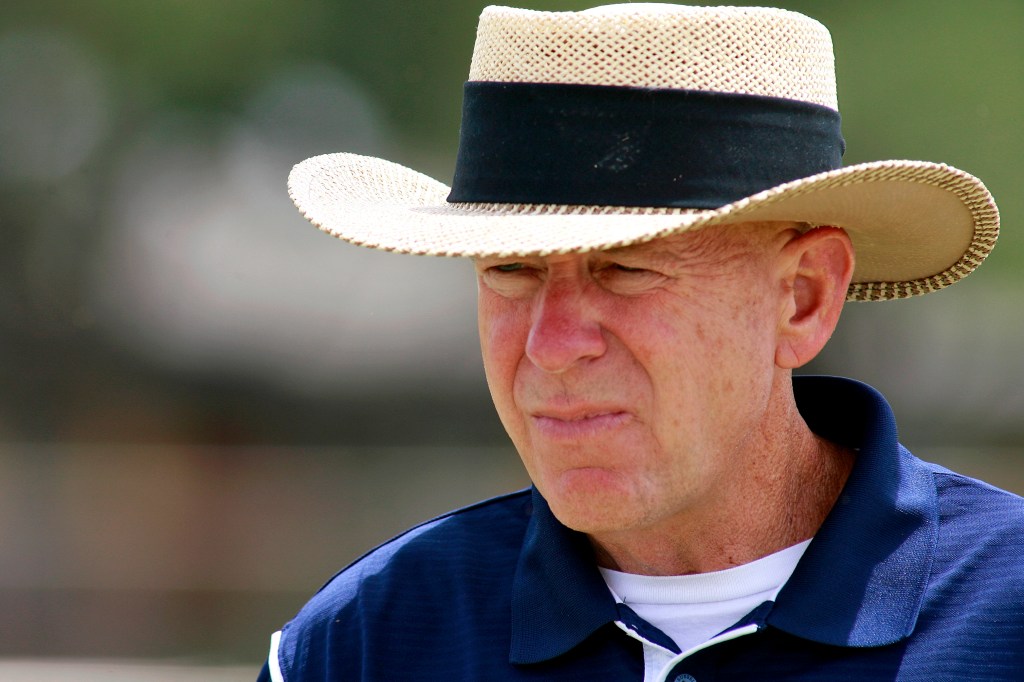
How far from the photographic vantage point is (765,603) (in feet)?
5.57

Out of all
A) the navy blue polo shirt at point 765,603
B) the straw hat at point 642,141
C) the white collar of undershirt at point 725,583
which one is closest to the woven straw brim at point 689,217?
the straw hat at point 642,141

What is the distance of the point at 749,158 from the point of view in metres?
1.60

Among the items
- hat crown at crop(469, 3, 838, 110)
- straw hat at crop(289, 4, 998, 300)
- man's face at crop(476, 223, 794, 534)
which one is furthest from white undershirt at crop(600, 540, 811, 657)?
hat crown at crop(469, 3, 838, 110)

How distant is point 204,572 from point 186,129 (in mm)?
2412

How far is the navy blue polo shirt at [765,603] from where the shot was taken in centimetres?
164

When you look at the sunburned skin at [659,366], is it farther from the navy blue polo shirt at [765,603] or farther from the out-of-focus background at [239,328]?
the out-of-focus background at [239,328]

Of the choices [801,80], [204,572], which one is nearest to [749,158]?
[801,80]

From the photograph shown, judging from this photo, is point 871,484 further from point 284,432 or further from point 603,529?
point 284,432

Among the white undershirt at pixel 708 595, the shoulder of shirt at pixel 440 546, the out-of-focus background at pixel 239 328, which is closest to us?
the white undershirt at pixel 708 595

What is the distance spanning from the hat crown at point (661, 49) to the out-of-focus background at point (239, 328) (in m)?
4.88

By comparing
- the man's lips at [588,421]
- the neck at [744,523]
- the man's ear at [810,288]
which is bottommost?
the neck at [744,523]

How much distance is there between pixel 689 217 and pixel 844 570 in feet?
1.77

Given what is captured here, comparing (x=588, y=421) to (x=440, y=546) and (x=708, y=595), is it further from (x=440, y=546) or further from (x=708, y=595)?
(x=440, y=546)

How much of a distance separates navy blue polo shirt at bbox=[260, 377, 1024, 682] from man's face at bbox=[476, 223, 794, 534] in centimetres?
18
